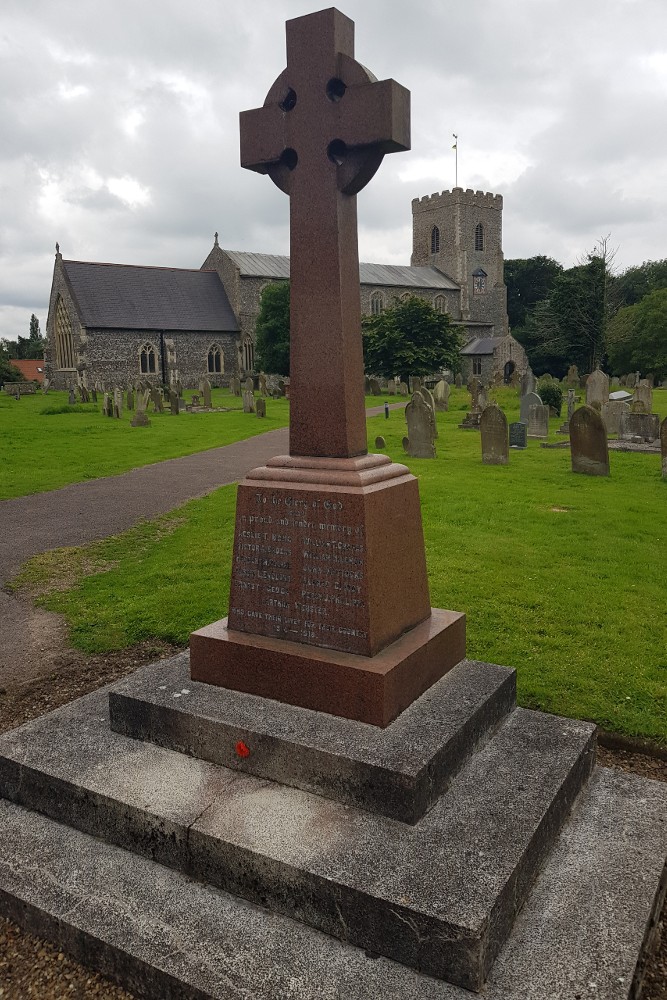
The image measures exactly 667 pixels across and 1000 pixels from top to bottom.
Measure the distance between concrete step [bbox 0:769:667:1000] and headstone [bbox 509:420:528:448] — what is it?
12810 mm

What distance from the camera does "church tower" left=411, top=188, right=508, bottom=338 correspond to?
181ft

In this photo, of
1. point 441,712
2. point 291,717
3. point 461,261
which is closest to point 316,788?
point 291,717

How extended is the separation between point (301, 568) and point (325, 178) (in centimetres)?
187

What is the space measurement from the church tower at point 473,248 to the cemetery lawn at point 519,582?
47.8 meters

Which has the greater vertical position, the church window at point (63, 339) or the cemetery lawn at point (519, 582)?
the church window at point (63, 339)

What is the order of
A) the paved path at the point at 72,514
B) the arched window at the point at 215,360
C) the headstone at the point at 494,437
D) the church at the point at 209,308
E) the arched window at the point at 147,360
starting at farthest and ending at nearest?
the arched window at the point at 215,360 → the arched window at the point at 147,360 → the church at the point at 209,308 → the headstone at the point at 494,437 → the paved path at the point at 72,514

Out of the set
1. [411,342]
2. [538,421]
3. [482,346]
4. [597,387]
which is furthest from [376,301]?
[538,421]

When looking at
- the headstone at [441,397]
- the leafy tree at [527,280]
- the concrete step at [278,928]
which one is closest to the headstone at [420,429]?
the headstone at [441,397]

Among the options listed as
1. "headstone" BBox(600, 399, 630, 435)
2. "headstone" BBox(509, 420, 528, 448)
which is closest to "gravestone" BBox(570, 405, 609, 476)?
"headstone" BBox(509, 420, 528, 448)

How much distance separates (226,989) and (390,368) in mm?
35067

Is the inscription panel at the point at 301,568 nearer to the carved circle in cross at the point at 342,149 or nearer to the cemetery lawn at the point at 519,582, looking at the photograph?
the cemetery lawn at the point at 519,582

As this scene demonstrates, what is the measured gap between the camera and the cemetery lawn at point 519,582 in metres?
4.41

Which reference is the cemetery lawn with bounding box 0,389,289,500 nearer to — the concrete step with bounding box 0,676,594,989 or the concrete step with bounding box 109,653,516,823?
the concrete step with bounding box 109,653,516,823

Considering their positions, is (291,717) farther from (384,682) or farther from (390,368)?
(390,368)
